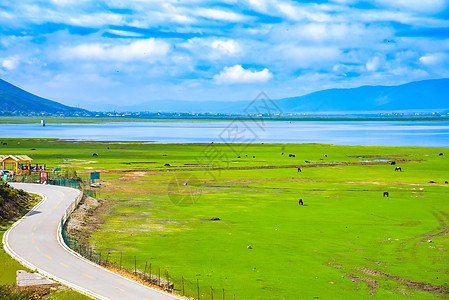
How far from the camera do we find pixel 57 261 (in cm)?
3312

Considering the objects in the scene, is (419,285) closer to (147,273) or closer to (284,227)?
(147,273)

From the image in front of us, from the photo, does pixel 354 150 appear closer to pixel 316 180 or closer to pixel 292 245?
pixel 316 180

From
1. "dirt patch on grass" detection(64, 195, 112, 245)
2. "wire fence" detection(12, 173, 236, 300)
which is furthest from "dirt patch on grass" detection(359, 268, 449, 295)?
"dirt patch on grass" detection(64, 195, 112, 245)

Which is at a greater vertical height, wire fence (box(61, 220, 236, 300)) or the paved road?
the paved road

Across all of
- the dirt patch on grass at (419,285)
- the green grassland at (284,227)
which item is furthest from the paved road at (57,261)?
the dirt patch on grass at (419,285)

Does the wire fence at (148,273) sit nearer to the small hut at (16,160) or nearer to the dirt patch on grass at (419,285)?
the dirt patch on grass at (419,285)

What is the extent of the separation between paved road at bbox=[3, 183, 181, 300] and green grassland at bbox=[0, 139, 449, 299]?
12.1ft

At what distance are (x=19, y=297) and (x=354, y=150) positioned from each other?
132 meters

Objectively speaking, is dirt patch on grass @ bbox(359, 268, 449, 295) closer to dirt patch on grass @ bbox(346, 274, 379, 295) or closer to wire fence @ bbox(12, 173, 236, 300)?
dirt patch on grass @ bbox(346, 274, 379, 295)

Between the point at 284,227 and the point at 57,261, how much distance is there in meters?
23.4

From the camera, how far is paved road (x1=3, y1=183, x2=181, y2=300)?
91.1 feet

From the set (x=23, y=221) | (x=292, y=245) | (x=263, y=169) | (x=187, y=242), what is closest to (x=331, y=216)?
(x=292, y=245)

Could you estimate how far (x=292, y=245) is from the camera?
42.0 meters

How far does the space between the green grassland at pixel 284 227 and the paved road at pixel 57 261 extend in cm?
369
